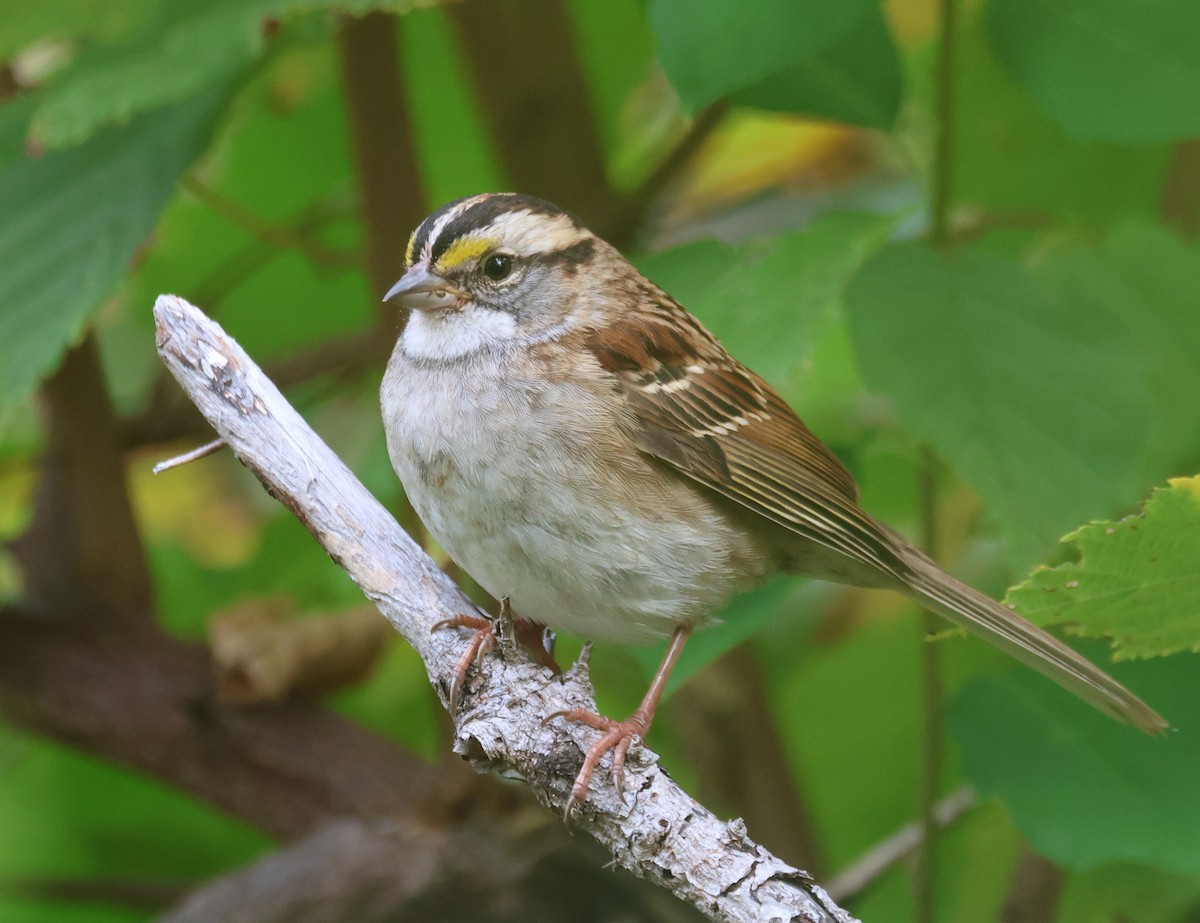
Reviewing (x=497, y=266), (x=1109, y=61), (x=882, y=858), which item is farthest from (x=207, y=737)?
(x=1109, y=61)

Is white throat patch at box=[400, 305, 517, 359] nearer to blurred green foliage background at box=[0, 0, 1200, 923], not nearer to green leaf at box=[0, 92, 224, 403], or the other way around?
blurred green foliage background at box=[0, 0, 1200, 923]

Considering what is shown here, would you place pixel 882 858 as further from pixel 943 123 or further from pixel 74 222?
pixel 74 222

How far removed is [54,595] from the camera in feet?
9.11

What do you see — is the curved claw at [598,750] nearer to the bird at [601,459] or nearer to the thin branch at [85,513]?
the bird at [601,459]

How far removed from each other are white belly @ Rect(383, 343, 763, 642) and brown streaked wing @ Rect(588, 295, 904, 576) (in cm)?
8

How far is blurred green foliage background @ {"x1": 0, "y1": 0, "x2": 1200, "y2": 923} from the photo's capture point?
5.87 ft

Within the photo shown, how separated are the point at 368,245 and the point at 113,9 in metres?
0.65

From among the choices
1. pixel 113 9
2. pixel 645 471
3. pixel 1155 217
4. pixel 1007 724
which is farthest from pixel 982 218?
pixel 113 9

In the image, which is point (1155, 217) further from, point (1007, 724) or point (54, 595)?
point (54, 595)

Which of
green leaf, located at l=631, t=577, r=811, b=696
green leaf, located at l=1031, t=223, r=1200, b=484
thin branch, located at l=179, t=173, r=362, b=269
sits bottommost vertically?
green leaf, located at l=631, t=577, r=811, b=696

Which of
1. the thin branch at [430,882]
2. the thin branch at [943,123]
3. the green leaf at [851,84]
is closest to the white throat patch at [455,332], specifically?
the green leaf at [851,84]

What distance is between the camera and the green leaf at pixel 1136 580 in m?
1.32

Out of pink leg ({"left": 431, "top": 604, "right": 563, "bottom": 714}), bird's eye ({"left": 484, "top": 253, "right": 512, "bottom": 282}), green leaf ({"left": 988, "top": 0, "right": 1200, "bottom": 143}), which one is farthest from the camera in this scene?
bird's eye ({"left": 484, "top": 253, "right": 512, "bottom": 282})

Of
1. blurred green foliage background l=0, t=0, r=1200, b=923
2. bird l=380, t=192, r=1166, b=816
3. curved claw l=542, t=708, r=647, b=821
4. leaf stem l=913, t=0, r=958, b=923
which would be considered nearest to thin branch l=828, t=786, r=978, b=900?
blurred green foliage background l=0, t=0, r=1200, b=923
